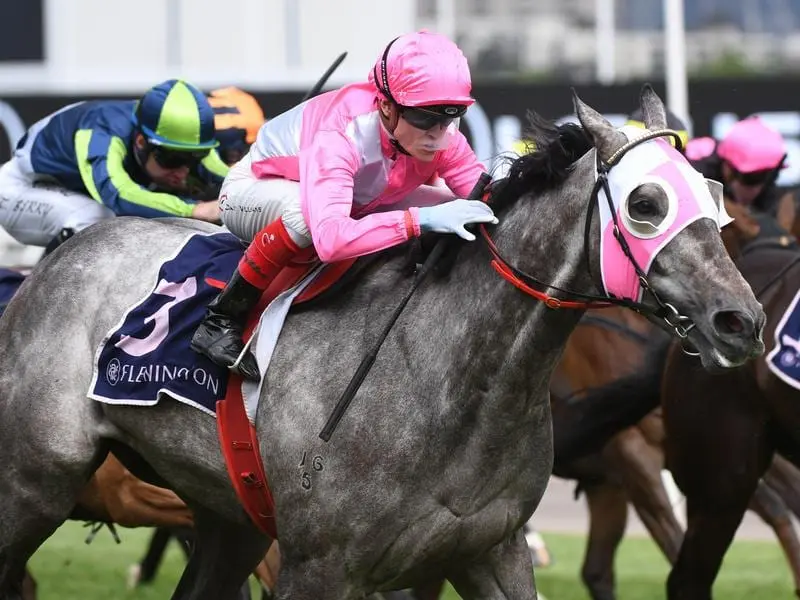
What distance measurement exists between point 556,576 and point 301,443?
403 centimetres

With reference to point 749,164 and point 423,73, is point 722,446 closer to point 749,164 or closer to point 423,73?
point 749,164

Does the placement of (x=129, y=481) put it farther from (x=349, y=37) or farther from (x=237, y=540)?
(x=349, y=37)

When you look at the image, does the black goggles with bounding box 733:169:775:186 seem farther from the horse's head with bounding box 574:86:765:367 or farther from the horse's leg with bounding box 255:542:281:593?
the horse's head with bounding box 574:86:765:367

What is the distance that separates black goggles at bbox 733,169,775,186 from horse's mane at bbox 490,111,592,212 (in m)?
3.27

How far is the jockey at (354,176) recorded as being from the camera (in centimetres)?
405

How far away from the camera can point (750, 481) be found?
575cm

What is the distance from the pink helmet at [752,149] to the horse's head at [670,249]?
3.41 meters

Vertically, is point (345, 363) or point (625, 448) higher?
point (345, 363)

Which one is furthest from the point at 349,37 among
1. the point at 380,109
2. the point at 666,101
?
the point at 380,109

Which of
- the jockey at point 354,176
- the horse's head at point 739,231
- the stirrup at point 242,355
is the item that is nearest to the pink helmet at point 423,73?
the jockey at point 354,176

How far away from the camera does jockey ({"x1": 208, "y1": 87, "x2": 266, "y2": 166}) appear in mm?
7262

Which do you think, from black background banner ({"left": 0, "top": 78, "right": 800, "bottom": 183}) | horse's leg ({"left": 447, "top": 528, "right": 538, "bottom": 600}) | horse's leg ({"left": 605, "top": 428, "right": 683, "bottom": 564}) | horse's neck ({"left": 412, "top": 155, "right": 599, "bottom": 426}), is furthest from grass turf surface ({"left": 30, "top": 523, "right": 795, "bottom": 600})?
horse's neck ({"left": 412, "top": 155, "right": 599, "bottom": 426})

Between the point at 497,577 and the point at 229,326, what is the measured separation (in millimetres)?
1003

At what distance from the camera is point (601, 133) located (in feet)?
12.6
